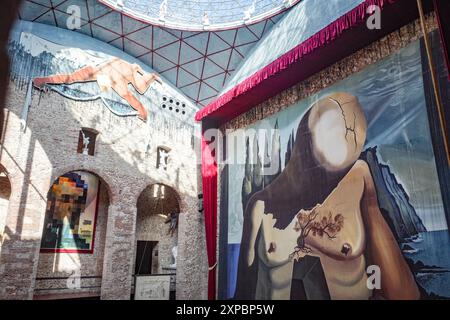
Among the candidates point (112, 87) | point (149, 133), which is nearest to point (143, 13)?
point (112, 87)

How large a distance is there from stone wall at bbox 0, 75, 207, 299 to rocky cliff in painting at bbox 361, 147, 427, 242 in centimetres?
782

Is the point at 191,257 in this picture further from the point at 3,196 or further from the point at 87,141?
the point at 3,196

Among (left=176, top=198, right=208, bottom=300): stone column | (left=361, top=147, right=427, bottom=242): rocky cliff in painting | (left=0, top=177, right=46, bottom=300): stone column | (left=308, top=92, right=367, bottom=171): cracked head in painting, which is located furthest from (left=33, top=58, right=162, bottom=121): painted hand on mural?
(left=361, top=147, right=427, bottom=242): rocky cliff in painting

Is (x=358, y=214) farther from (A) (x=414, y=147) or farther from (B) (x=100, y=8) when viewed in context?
(B) (x=100, y=8)

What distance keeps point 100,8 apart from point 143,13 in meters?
1.64

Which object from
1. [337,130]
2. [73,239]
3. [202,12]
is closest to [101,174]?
[73,239]

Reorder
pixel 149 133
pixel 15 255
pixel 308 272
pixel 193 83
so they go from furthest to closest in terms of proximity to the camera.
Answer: pixel 193 83, pixel 149 133, pixel 15 255, pixel 308 272

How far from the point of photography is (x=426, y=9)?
6574 mm

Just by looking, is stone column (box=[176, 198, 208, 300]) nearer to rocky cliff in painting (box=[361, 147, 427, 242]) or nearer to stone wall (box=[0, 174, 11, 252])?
stone wall (box=[0, 174, 11, 252])

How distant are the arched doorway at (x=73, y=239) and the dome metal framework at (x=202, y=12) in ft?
22.4

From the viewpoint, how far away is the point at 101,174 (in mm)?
11680

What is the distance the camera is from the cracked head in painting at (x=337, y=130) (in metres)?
7.39

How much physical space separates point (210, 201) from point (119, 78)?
6251 millimetres

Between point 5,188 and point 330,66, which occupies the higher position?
point 330,66
